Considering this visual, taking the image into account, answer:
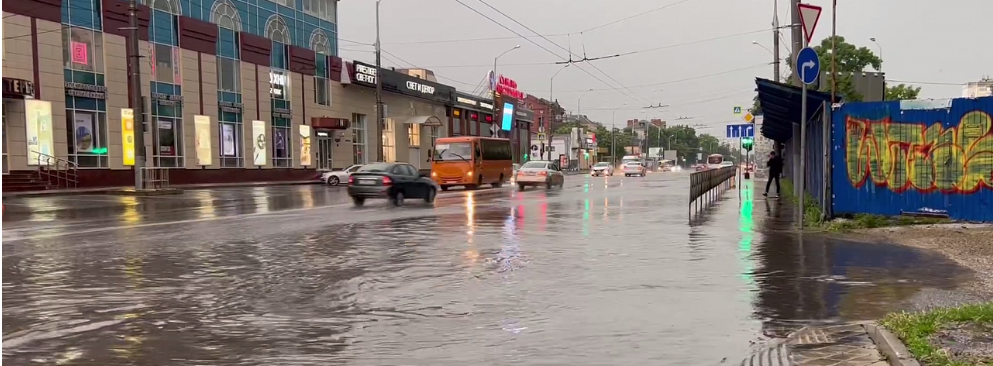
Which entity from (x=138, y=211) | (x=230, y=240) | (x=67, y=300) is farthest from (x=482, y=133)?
(x=67, y=300)

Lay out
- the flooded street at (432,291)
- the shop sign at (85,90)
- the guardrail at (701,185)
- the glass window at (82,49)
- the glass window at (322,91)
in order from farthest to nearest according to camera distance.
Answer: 1. the glass window at (322,91)
2. the shop sign at (85,90)
3. the glass window at (82,49)
4. the guardrail at (701,185)
5. the flooded street at (432,291)

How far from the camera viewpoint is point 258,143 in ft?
142

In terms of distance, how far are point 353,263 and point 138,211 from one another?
13122 millimetres

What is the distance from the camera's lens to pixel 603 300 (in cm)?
706

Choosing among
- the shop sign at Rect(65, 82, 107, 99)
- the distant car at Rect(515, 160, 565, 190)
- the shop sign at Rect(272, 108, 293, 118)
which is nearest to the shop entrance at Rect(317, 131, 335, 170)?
the shop sign at Rect(272, 108, 293, 118)

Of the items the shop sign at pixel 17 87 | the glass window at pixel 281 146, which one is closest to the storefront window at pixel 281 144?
the glass window at pixel 281 146

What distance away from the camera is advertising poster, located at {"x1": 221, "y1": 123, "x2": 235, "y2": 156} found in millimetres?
40844

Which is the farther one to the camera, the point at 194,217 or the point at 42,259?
the point at 194,217

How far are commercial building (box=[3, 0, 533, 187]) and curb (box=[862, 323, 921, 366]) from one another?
26765 millimetres

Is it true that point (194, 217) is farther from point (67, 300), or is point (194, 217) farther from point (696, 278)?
point (696, 278)

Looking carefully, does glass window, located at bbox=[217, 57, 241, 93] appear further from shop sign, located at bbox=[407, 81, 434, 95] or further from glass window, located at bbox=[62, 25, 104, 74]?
shop sign, located at bbox=[407, 81, 434, 95]

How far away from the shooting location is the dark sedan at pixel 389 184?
72.3 feet

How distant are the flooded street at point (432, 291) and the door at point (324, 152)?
35065 mm

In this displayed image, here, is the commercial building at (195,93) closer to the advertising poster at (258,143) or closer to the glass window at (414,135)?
the advertising poster at (258,143)
